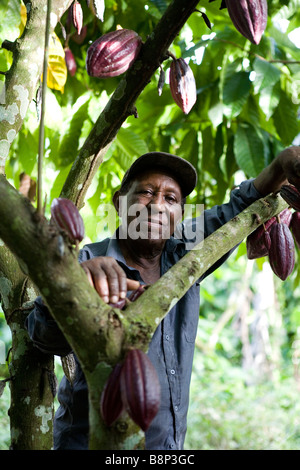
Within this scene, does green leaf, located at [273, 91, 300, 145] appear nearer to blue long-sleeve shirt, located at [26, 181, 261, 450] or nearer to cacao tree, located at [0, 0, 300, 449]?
cacao tree, located at [0, 0, 300, 449]

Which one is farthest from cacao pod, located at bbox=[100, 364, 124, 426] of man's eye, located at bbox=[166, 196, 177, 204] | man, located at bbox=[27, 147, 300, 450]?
man's eye, located at bbox=[166, 196, 177, 204]

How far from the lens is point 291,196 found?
4.15ft

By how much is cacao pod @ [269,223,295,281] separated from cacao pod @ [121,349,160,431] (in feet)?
2.08

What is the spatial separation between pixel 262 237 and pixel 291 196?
0.17m

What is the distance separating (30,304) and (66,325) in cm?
42

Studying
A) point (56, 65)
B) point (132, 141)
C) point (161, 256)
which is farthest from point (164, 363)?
point (56, 65)

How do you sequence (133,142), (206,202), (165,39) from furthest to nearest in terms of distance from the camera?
1. (206,202)
2. (133,142)
3. (165,39)

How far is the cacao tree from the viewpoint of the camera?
31.0 inches

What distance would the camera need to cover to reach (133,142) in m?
1.92

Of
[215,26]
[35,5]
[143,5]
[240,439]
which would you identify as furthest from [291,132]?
[240,439]

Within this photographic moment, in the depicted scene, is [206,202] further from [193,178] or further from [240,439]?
[240,439]

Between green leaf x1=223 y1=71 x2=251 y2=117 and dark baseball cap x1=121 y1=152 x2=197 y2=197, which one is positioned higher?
green leaf x1=223 y1=71 x2=251 y2=117

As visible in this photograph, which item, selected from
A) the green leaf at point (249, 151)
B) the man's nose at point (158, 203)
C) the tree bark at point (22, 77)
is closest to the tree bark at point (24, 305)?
the tree bark at point (22, 77)

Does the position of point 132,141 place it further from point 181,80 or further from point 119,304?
point 119,304
